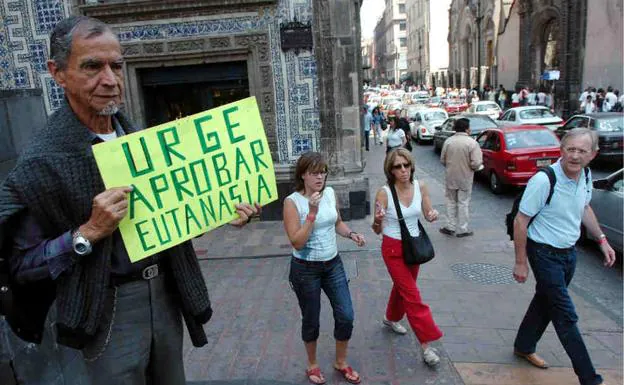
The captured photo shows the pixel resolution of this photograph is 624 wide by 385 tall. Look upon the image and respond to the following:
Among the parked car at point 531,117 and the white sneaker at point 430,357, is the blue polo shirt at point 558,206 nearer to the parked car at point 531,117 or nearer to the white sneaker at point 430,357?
the white sneaker at point 430,357

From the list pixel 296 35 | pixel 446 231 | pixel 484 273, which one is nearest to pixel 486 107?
pixel 446 231

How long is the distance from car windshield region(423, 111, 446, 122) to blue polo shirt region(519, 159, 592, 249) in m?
19.0

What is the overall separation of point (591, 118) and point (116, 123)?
50.5 ft

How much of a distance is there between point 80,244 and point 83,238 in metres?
0.03

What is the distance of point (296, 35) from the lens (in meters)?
8.58

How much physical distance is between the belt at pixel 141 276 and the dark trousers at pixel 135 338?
0.02 metres

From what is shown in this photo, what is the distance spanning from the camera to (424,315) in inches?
166

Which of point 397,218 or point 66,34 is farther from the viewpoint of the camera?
point 397,218

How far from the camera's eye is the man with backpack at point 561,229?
373cm

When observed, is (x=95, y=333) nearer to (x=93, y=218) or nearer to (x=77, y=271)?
(x=77, y=271)

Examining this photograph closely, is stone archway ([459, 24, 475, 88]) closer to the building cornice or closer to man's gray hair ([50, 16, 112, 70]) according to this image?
the building cornice

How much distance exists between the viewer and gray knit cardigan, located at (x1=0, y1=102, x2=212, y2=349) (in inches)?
73.9

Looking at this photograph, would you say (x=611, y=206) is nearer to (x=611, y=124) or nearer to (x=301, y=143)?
(x=301, y=143)

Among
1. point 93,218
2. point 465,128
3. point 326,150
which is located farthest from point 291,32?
point 93,218
